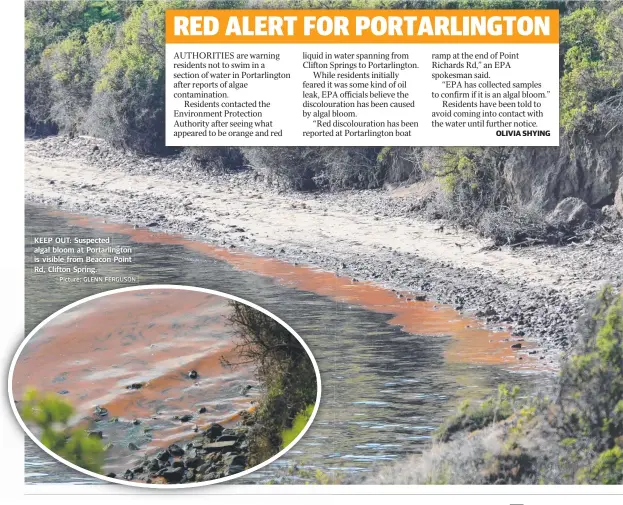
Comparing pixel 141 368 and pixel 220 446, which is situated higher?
pixel 141 368

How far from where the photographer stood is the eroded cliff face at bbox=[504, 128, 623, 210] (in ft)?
39.1

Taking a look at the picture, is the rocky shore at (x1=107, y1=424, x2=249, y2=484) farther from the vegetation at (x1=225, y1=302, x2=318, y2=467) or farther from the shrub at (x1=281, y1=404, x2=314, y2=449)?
the shrub at (x1=281, y1=404, x2=314, y2=449)

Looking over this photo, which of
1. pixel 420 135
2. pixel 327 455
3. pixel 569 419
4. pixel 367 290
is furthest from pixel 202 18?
pixel 569 419

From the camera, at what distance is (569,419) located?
32.9 ft

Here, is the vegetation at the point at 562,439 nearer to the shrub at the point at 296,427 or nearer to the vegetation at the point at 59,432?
the shrub at the point at 296,427

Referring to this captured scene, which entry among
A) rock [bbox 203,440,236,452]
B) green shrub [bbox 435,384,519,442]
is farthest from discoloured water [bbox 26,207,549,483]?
rock [bbox 203,440,236,452]

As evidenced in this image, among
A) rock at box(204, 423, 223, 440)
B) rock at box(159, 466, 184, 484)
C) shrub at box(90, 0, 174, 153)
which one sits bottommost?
rock at box(159, 466, 184, 484)

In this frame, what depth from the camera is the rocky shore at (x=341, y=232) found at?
11.5 m

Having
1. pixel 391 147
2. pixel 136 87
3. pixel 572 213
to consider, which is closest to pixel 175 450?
pixel 391 147

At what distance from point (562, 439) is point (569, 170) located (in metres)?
3.26

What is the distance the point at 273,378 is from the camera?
10.2m

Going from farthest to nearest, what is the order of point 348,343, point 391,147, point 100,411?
point 391,147, point 348,343, point 100,411

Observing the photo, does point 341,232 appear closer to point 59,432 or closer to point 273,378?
point 273,378

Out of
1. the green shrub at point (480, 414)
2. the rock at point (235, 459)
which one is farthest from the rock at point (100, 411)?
the green shrub at point (480, 414)
